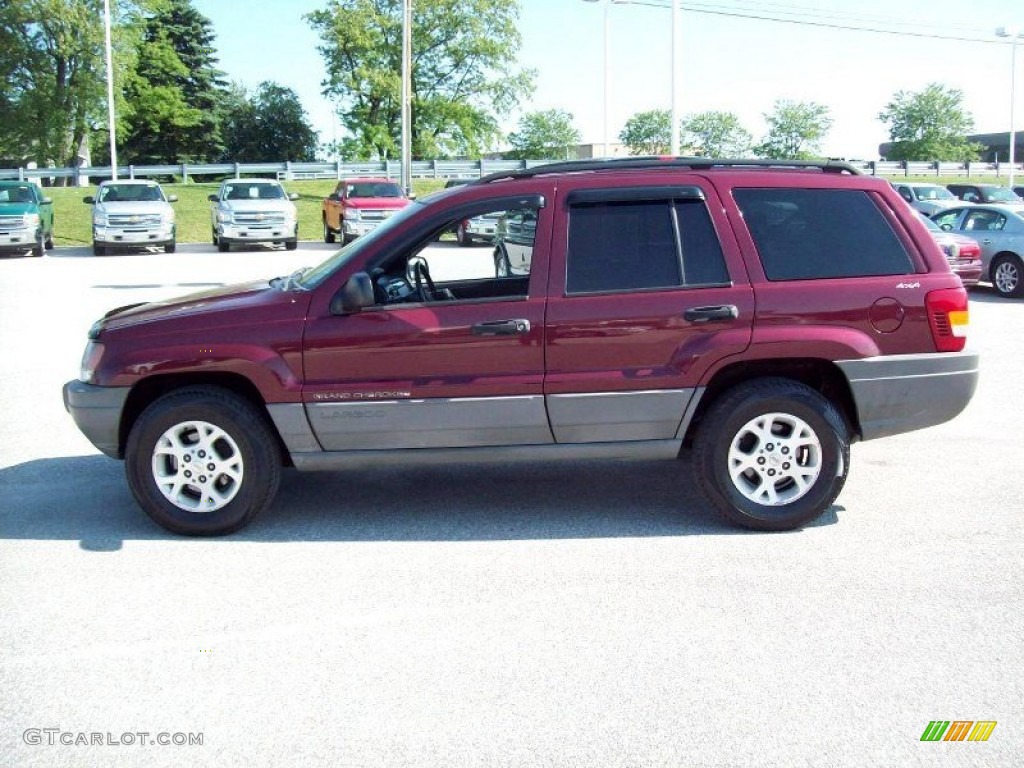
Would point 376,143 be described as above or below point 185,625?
above

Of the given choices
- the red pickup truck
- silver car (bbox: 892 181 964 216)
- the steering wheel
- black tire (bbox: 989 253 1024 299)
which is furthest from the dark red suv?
silver car (bbox: 892 181 964 216)

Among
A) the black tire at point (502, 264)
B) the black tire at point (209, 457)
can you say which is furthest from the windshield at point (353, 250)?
the black tire at point (209, 457)

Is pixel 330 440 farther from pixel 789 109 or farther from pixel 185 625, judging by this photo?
pixel 789 109

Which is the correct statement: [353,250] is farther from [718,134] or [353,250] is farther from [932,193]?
[718,134]

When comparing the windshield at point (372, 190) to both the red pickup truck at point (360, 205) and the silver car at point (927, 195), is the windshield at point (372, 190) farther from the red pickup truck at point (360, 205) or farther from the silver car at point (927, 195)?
the silver car at point (927, 195)

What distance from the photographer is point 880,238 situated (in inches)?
224

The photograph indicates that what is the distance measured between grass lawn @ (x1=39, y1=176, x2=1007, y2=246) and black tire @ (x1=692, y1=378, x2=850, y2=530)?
29.6 m

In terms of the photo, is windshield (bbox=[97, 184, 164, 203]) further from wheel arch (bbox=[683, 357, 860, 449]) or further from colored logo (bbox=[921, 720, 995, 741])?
colored logo (bbox=[921, 720, 995, 741])

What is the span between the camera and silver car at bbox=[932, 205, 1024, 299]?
1705 centimetres

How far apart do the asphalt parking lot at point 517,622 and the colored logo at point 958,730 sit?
3cm

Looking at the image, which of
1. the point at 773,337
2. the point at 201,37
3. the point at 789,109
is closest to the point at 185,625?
the point at 773,337

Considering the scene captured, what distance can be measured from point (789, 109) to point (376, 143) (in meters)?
23.7

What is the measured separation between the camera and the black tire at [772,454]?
18.2 feet

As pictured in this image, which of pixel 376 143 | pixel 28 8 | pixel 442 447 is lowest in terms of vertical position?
pixel 442 447
